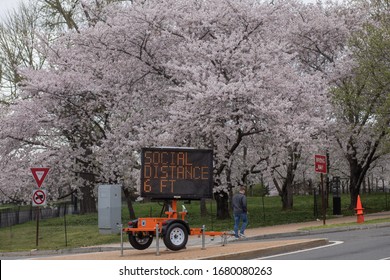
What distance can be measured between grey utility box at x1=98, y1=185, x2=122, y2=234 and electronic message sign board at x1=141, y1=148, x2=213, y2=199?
9.74m

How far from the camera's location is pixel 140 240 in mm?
18531

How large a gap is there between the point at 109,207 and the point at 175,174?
→ 9.83 m

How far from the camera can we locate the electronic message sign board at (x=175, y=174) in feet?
56.5

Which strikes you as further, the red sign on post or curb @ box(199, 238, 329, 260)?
the red sign on post

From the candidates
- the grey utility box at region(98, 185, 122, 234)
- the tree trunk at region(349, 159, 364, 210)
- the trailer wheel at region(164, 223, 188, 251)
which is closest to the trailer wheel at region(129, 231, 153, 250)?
the trailer wheel at region(164, 223, 188, 251)

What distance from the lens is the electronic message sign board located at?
56.5 ft

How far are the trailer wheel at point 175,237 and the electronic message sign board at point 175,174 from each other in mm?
762

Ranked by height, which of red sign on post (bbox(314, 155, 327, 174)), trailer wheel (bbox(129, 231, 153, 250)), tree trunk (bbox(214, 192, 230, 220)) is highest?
red sign on post (bbox(314, 155, 327, 174))

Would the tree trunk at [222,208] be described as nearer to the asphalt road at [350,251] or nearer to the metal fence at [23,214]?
the metal fence at [23,214]

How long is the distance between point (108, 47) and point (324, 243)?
1815cm

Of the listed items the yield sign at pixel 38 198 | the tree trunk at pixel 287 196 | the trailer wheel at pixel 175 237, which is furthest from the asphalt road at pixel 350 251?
the tree trunk at pixel 287 196

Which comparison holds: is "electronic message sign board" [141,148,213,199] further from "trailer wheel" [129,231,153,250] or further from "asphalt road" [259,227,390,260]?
"asphalt road" [259,227,390,260]

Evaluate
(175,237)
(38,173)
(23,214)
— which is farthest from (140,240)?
(23,214)

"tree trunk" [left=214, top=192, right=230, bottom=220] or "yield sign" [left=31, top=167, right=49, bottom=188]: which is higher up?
"yield sign" [left=31, top=167, right=49, bottom=188]
